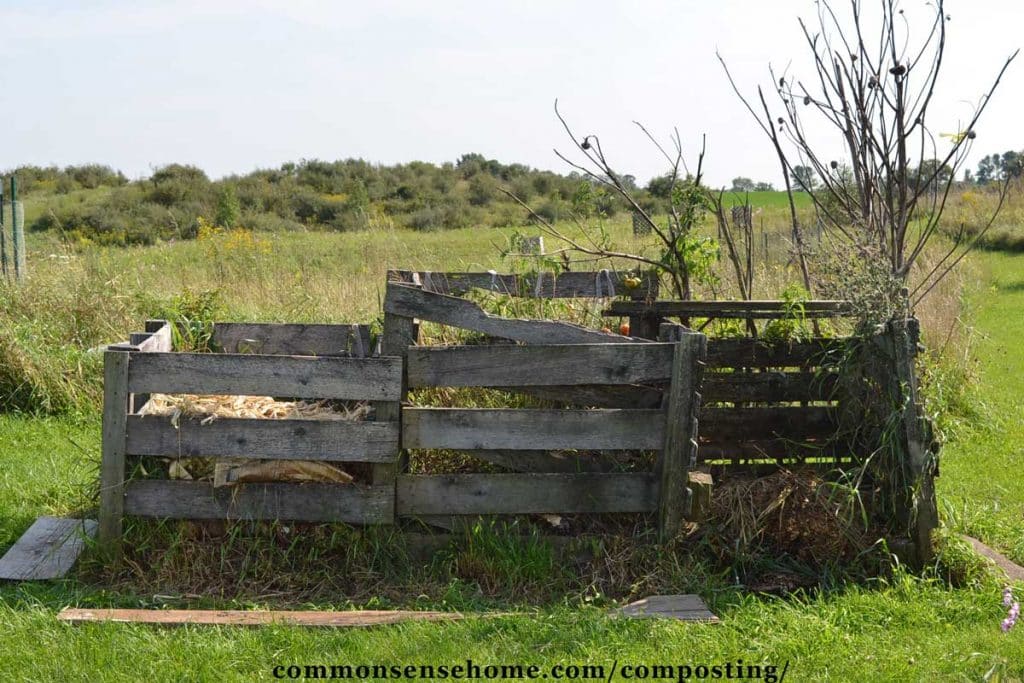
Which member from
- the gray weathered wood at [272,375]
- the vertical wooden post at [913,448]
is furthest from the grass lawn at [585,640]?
the gray weathered wood at [272,375]

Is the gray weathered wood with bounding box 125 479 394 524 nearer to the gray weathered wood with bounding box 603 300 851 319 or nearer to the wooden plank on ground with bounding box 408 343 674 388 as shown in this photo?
the wooden plank on ground with bounding box 408 343 674 388

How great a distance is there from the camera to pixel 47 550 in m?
5.20

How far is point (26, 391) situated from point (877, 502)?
7.12m

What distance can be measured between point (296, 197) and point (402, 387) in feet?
93.1

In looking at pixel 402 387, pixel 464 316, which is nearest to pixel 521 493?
pixel 402 387

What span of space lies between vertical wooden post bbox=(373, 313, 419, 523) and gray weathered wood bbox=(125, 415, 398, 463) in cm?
5

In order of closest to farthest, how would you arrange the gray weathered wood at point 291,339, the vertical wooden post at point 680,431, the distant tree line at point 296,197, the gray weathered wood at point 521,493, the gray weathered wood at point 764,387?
1. the vertical wooden post at point 680,431
2. the gray weathered wood at point 521,493
3. the gray weathered wood at point 764,387
4. the gray weathered wood at point 291,339
5. the distant tree line at point 296,197

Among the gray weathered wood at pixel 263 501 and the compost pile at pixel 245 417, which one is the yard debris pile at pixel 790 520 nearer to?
the gray weathered wood at pixel 263 501

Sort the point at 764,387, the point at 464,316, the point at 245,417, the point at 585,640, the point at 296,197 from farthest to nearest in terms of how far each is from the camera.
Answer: the point at 296,197, the point at 764,387, the point at 245,417, the point at 464,316, the point at 585,640

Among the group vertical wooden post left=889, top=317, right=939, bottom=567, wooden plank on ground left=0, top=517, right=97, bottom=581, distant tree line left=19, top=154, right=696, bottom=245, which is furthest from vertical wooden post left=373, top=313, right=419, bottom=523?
distant tree line left=19, top=154, right=696, bottom=245

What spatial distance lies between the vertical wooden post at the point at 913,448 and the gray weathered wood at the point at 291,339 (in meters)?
3.08

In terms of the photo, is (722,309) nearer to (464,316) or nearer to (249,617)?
(464,316)

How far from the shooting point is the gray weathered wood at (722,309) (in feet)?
18.1

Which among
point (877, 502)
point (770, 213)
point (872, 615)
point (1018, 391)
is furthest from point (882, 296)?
point (770, 213)
